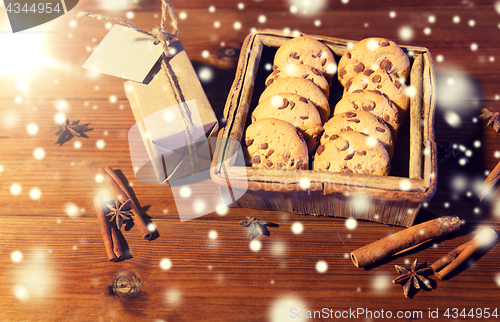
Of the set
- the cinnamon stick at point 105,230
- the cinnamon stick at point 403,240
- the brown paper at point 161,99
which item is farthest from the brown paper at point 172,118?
the cinnamon stick at point 403,240

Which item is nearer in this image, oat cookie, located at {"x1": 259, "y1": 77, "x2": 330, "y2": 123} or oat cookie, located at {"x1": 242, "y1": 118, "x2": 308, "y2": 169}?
oat cookie, located at {"x1": 242, "y1": 118, "x2": 308, "y2": 169}

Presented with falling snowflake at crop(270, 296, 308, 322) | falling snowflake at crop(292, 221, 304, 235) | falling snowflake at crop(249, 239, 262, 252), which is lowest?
falling snowflake at crop(270, 296, 308, 322)

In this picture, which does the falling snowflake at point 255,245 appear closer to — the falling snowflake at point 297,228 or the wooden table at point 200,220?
the wooden table at point 200,220

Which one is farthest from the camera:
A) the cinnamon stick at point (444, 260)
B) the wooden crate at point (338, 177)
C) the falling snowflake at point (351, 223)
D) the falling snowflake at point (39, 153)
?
the falling snowflake at point (39, 153)

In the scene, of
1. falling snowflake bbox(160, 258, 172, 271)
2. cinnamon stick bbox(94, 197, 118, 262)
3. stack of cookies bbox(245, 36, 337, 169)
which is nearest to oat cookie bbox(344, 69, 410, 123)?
stack of cookies bbox(245, 36, 337, 169)

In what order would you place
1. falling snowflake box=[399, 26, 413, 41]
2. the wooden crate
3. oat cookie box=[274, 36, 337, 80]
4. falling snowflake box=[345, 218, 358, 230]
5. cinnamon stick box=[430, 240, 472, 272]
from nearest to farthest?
the wooden crate → cinnamon stick box=[430, 240, 472, 272] → falling snowflake box=[345, 218, 358, 230] → oat cookie box=[274, 36, 337, 80] → falling snowflake box=[399, 26, 413, 41]

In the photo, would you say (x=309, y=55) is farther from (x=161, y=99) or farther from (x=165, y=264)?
(x=165, y=264)

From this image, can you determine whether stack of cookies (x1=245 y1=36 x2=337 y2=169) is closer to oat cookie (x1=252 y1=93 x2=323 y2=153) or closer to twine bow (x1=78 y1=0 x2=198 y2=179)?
oat cookie (x1=252 y1=93 x2=323 y2=153)

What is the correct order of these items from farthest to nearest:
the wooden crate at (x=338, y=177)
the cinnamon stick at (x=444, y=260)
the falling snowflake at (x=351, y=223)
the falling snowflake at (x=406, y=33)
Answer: the falling snowflake at (x=406, y=33), the falling snowflake at (x=351, y=223), the cinnamon stick at (x=444, y=260), the wooden crate at (x=338, y=177)
